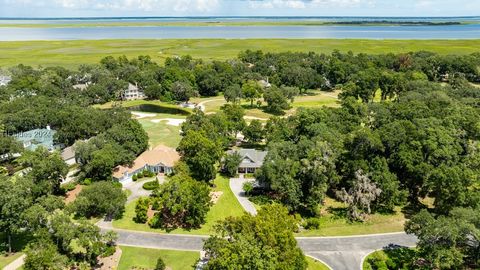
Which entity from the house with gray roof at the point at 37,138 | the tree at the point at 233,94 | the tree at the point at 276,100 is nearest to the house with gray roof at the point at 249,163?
the house with gray roof at the point at 37,138

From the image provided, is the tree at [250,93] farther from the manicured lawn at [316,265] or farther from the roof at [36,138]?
the manicured lawn at [316,265]

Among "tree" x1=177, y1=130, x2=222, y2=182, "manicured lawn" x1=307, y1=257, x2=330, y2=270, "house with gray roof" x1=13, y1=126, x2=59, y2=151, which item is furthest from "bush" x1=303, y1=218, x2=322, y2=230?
"house with gray roof" x1=13, y1=126, x2=59, y2=151

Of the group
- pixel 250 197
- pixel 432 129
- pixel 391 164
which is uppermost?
pixel 432 129

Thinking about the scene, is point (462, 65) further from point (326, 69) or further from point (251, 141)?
point (251, 141)

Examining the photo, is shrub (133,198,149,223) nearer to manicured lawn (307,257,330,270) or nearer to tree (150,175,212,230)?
tree (150,175,212,230)

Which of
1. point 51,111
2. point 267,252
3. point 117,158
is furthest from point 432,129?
point 51,111

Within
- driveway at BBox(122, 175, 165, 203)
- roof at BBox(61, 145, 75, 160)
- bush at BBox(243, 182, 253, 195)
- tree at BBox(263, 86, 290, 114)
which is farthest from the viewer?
tree at BBox(263, 86, 290, 114)
